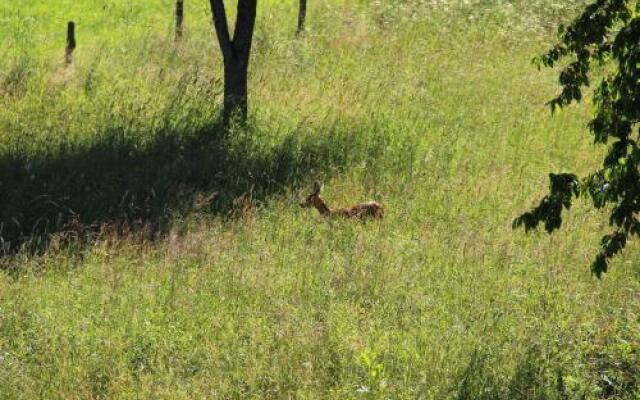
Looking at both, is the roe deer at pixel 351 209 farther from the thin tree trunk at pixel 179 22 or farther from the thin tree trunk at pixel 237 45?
the thin tree trunk at pixel 179 22

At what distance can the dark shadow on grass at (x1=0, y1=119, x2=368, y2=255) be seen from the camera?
1070 centimetres

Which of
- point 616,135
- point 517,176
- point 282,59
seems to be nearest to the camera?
point 616,135

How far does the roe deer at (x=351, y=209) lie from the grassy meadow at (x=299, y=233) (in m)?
0.18

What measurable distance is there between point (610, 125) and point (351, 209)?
4.23 m

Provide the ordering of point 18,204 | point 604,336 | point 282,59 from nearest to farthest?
point 604,336, point 18,204, point 282,59

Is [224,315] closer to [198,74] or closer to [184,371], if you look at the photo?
[184,371]

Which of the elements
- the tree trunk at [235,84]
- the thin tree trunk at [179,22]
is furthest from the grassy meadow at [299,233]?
the tree trunk at [235,84]

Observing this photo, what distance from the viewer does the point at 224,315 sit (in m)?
8.14

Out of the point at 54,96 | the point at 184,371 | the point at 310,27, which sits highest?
the point at 310,27

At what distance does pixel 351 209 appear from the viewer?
10.7 meters

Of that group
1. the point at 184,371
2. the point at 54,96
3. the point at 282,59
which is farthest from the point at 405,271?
the point at 282,59

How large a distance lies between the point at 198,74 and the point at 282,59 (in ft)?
7.09

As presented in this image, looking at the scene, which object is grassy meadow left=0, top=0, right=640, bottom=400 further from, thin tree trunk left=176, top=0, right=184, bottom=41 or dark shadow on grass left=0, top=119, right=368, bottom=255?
thin tree trunk left=176, top=0, right=184, bottom=41

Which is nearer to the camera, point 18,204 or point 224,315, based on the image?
point 224,315
